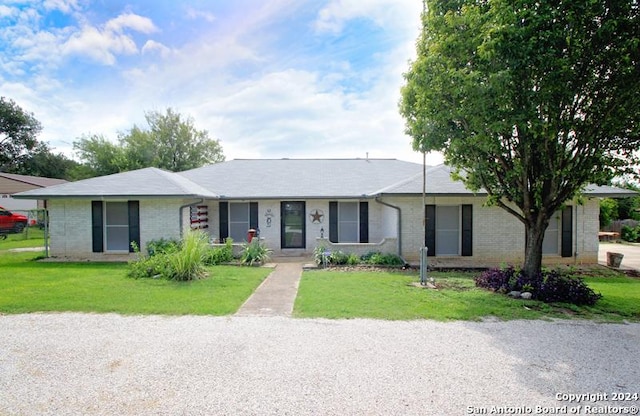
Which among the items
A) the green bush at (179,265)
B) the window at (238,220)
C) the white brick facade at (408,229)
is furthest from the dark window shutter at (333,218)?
the green bush at (179,265)

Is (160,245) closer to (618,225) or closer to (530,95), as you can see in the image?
(530,95)

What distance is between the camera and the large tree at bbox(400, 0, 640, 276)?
634 centimetres

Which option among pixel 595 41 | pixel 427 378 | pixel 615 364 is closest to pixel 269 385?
pixel 427 378

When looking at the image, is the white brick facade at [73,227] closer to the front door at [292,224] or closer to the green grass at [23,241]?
the front door at [292,224]

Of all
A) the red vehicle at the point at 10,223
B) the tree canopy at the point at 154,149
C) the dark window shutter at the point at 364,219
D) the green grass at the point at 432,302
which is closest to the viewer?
the green grass at the point at 432,302

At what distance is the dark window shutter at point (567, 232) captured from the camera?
1310cm

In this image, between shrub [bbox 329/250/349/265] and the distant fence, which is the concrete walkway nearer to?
shrub [bbox 329/250/349/265]

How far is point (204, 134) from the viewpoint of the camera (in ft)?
131

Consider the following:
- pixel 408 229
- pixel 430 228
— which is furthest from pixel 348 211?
pixel 430 228

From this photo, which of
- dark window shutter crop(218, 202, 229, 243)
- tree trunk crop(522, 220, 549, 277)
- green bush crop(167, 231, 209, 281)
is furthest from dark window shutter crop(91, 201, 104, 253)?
tree trunk crop(522, 220, 549, 277)

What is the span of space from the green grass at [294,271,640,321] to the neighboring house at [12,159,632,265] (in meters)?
3.42

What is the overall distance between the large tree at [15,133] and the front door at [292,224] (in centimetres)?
5273

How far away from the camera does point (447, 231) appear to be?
13336 mm

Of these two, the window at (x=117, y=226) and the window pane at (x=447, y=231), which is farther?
the window at (x=117, y=226)
